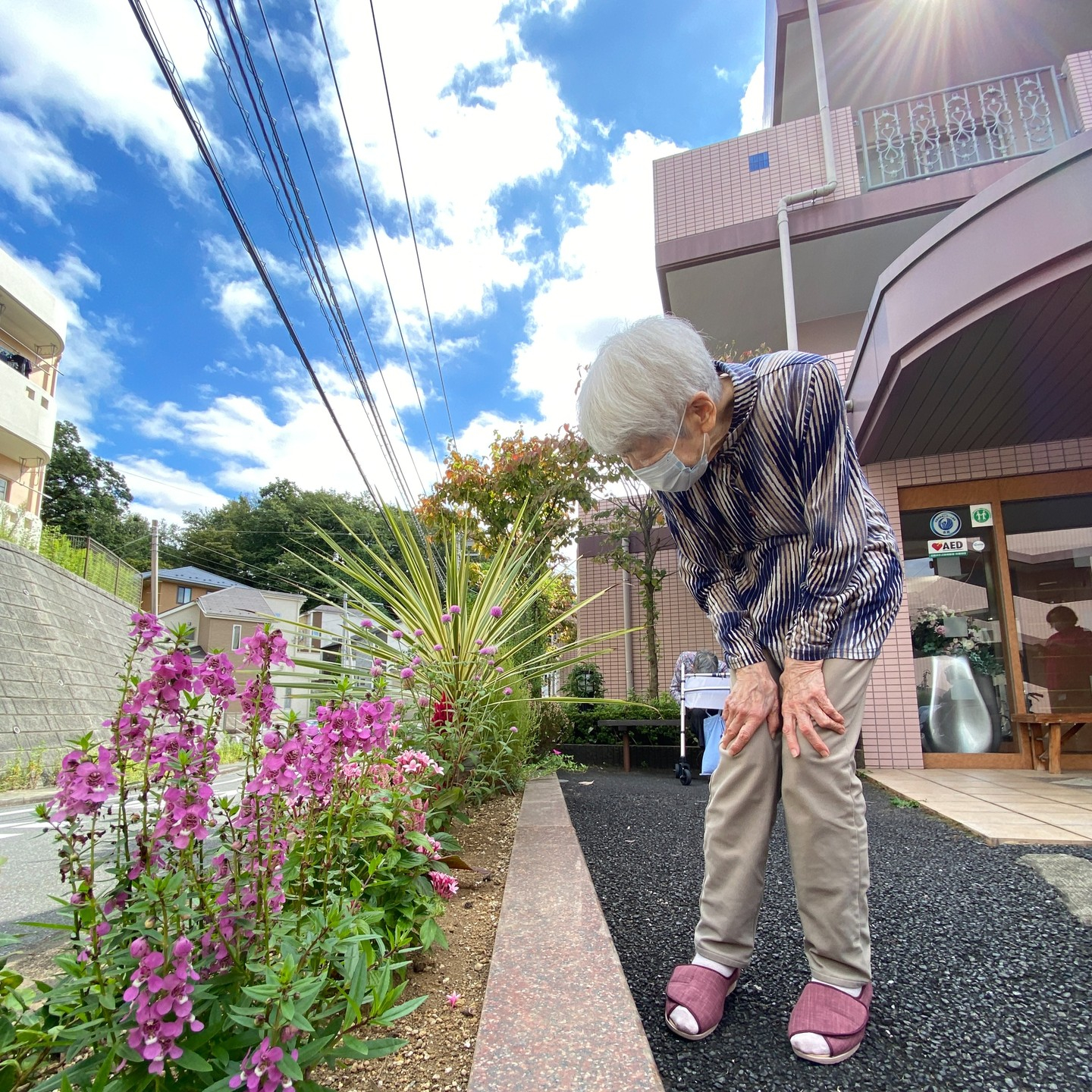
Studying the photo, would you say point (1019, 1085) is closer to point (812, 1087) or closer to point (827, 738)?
point (812, 1087)

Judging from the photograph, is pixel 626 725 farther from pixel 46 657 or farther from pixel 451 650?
pixel 46 657

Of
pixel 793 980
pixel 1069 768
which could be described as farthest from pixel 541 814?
pixel 1069 768

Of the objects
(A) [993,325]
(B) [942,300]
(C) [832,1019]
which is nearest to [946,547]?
(A) [993,325]

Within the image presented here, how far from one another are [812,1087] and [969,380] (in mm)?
4143

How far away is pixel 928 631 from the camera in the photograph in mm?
4906

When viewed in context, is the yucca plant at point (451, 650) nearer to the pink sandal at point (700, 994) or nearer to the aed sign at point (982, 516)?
the pink sandal at point (700, 994)

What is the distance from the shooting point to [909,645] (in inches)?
191

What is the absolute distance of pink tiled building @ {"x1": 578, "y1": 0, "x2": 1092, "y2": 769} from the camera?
3395 mm

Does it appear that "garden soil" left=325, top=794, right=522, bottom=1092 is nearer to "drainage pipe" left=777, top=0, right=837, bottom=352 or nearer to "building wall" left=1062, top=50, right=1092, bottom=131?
"drainage pipe" left=777, top=0, right=837, bottom=352

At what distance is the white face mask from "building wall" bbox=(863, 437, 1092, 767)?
4.05 m

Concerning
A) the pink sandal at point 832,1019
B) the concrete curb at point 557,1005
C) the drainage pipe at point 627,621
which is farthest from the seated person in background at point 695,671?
the pink sandal at point 832,1019

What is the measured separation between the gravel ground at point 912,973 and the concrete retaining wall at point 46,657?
6997 millimetres

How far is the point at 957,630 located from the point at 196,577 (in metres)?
35.0

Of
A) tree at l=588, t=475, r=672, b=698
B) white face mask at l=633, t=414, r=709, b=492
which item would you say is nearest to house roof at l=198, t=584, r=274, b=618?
tree at l=588, t=475, r=672, b=698
